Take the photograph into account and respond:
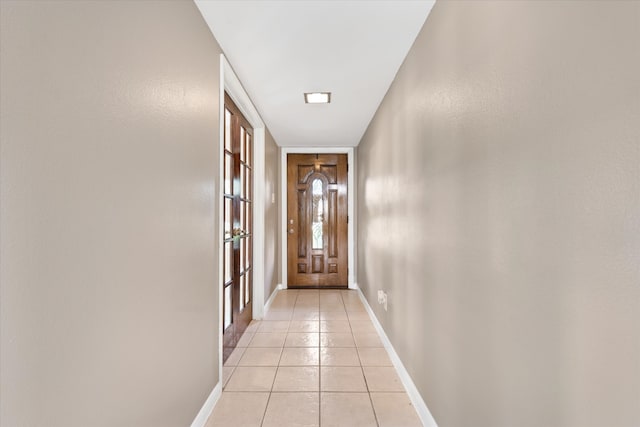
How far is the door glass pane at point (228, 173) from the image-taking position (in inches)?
107

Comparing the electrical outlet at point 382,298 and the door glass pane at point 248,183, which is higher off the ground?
the door glass pane at point 248,183

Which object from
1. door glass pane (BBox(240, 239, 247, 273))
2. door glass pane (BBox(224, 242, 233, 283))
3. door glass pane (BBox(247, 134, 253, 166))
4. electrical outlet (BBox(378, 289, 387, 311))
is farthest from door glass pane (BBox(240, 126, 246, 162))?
electrical outlet (BBox(378, 289, 387, 311))

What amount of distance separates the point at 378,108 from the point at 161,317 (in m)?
2.71

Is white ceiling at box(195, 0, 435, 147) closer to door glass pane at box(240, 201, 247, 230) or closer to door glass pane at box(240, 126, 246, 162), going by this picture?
door glass pane at box(240, 126, 246, 162)

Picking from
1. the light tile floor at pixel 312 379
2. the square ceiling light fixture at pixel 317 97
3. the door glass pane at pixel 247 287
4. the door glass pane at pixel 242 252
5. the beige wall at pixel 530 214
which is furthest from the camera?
the door glass pane at pixel 247 287

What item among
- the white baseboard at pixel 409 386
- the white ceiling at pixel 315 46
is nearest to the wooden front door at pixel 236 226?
the white ceiling at pixel 315 46

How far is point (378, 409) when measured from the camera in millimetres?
2006

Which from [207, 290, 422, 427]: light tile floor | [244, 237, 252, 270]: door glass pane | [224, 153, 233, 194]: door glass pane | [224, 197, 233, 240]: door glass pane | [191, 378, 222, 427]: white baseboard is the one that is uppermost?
[224, 153, 233, 194]: door glass pane

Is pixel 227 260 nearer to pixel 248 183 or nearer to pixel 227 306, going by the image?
pixel 227 306

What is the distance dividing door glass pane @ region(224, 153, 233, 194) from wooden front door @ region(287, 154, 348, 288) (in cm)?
239

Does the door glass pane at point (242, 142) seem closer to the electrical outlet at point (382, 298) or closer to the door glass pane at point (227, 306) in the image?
the door glass pane at point (227, 306)

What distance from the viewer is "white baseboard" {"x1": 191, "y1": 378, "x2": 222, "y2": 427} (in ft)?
5.85

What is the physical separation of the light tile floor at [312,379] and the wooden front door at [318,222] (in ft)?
5.09

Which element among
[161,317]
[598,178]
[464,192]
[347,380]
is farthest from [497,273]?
[347,380]
